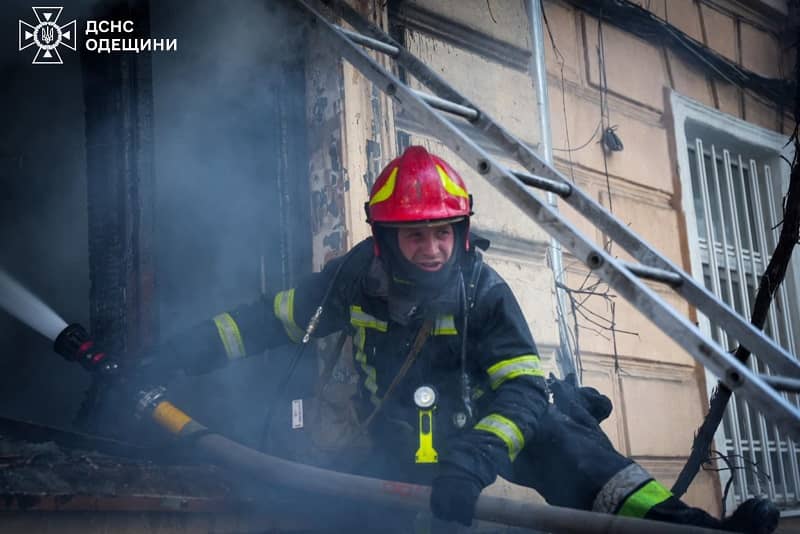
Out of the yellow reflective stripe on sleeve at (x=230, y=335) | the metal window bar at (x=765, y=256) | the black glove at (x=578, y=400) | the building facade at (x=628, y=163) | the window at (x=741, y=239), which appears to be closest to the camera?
the yellow reflective stripe on sleeve at (x=230, y=335)

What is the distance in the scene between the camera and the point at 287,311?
3535mm

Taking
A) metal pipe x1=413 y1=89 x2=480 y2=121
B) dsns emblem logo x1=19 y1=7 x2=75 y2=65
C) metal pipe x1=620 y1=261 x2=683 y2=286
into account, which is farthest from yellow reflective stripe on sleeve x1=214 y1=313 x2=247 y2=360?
dsns emblem logo x1=19 y1=7 x2=75 y2=65

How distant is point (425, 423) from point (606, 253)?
103 centimetres

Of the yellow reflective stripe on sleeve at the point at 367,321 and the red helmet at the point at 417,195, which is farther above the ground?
the red helmet at the point at 417,195

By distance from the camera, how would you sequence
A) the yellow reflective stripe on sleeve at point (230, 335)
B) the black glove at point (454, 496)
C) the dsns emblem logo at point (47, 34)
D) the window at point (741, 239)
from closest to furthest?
the black glove at point (454, 496) < the yellow reflective stripe on sleeve at point (230, 335) < the dsns emblem logo at point (47, 34) < the window at point (741, 239)

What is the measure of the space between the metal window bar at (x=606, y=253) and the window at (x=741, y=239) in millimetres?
3027

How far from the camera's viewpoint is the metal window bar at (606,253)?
230cm

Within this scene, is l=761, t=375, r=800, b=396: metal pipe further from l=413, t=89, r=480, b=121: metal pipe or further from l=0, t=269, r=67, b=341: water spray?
l=0, t=269, r=67, b=341: water spray

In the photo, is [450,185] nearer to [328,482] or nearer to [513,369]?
[513,369]

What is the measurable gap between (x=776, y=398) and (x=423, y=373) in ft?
4.75

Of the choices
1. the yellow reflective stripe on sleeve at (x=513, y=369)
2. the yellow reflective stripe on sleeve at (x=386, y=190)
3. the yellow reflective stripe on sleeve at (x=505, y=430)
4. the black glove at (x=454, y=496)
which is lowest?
the black glove at (x=454, y=496)

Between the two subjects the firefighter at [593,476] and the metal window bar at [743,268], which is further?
the metal window bar at [743,268]

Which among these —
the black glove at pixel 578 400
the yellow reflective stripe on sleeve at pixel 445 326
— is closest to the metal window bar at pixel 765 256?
the black glove at pixel 578 400

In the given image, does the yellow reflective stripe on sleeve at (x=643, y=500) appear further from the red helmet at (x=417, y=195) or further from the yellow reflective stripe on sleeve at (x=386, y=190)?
the yellow reflective stripe on sleeve at (x=386, y=190)
